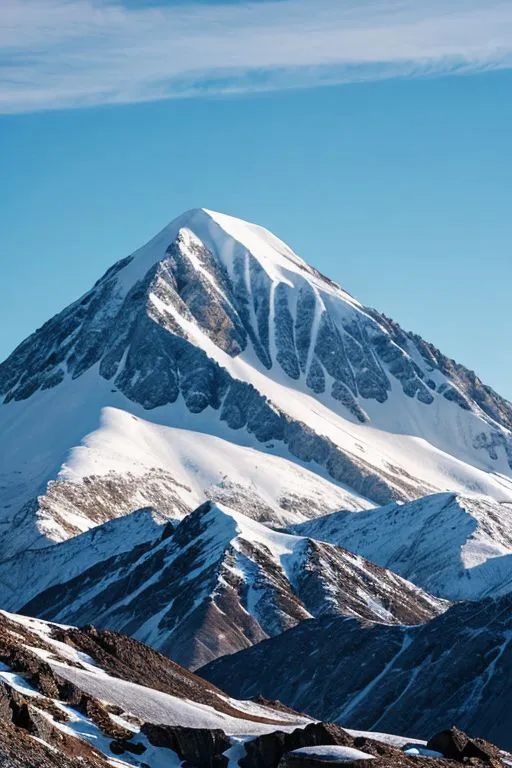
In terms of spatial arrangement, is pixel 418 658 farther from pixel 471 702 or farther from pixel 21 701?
pixel 21 701

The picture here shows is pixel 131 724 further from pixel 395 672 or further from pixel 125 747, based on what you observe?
pixel 395 672

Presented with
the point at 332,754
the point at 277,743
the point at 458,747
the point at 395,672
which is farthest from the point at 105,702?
the point at 395,672

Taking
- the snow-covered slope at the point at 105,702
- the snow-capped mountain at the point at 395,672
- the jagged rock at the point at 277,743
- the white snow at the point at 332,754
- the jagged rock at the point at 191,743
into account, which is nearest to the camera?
the snow-covered slope at the point at 105,702

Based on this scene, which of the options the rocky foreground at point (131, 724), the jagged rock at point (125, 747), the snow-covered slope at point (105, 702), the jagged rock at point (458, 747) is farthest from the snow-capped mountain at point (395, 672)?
the jagged rock at point (125, 747)

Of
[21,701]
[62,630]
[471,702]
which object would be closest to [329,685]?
[471,702]

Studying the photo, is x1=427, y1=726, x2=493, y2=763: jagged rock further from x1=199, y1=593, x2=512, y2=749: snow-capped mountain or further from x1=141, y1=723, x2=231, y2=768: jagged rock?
x1=199, y1=593, x2=512, y2=749: snow-capped mountain

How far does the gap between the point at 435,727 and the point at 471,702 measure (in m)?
5.39

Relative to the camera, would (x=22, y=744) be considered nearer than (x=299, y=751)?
Yes

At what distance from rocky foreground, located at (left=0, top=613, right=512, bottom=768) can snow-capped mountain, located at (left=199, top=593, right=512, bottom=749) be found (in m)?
71.3

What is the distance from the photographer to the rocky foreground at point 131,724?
202ft

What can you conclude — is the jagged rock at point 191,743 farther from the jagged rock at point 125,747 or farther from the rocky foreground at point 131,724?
the jagged rock at point 125,747

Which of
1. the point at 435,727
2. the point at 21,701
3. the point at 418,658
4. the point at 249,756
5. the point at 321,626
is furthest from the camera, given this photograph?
the point at 321,626

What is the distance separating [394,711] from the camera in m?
169

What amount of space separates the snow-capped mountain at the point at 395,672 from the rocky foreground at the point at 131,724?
71.3 metres
